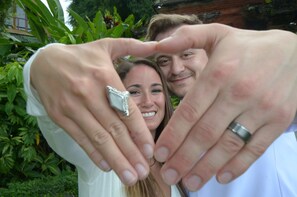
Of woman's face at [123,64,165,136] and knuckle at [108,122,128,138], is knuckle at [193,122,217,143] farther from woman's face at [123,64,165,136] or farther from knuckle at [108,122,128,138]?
woman's face at [123,64,165,136]

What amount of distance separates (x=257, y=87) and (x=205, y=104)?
92 mm

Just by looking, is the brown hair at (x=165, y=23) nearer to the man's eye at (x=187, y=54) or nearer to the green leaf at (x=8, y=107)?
the man's eye at (x=187, y=54)

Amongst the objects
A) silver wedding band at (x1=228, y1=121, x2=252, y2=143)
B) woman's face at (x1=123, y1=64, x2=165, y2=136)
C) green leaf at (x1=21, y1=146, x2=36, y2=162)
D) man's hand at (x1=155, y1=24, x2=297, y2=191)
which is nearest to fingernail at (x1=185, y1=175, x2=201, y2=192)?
man's hand at (x1=155, y1=24, x2=297, y2=191)

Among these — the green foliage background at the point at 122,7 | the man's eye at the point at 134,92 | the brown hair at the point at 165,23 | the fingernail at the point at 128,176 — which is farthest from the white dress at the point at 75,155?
the green foliage background at the point at 122,7

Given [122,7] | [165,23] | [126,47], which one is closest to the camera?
[126,47]

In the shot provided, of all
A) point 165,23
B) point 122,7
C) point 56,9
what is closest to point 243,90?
point 165,23

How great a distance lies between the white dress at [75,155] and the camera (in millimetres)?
919

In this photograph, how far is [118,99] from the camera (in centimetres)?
65

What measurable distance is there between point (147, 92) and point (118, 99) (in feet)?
4.73

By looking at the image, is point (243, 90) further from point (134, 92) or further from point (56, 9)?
point (56, 9)

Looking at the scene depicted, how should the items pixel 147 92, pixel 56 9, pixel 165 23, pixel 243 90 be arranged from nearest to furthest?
pixel 243 90, pixel 147 92, pixel 165 23, pixel 56 9

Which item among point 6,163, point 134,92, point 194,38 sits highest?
point 194,38

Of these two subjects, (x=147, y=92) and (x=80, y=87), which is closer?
(x=80, y=87)

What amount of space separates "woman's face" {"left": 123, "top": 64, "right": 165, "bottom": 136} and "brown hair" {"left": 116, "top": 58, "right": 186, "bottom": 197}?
3 centimetres
